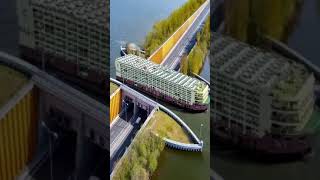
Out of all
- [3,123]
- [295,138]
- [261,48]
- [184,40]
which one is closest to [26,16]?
[3,123]

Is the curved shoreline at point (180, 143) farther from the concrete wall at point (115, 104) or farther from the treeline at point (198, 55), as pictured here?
the treeline at point (198, 55)

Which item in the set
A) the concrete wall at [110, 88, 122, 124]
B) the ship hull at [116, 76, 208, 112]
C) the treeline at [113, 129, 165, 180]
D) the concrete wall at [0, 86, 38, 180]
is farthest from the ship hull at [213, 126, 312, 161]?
the concrete wall at [0, 86, 38, 180]

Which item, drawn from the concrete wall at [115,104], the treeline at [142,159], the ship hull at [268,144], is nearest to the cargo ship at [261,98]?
the ship hull at [268,144]

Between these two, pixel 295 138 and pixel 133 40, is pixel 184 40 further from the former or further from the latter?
pixel 295 138

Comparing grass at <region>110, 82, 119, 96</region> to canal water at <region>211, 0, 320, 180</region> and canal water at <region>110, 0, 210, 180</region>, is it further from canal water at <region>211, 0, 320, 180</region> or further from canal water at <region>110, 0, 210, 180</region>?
canal water at <region>211, 0, 320, 180</region>

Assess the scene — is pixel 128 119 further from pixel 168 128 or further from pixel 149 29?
pixel 149 29

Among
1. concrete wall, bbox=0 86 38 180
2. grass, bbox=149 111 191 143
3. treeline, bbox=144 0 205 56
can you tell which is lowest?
concrete wall, bbox=0 86 38 180
